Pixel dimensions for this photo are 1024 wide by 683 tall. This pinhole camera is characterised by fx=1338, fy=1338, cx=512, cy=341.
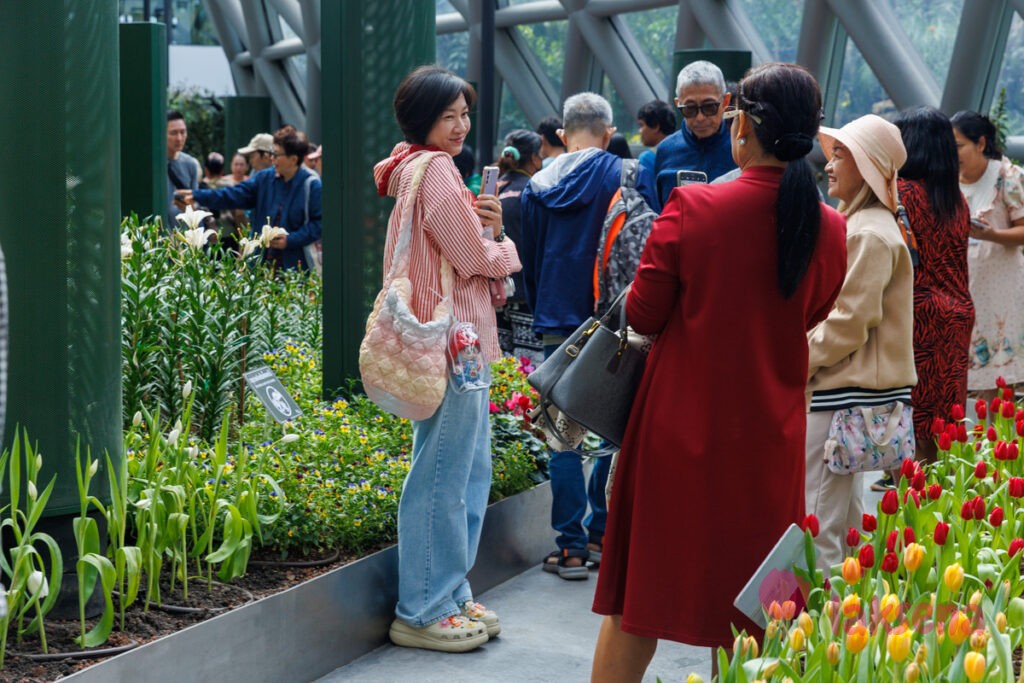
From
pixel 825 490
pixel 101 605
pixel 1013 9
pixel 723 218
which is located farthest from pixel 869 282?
pixel 1013 9

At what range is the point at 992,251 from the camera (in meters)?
7.35

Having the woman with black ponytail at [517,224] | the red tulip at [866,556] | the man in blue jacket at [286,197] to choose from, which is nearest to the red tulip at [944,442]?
the red tulip at [866,556]

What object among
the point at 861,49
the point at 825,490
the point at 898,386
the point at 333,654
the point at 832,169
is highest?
the point at 861,49

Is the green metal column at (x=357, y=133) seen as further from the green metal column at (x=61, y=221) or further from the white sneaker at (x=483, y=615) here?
the green metal column at (x=61, y=221)

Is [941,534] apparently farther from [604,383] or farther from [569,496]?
[569,496]

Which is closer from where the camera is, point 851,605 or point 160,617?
point 851,605

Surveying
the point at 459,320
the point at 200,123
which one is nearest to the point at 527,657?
the point at 459,320

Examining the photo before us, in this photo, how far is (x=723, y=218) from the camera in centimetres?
325

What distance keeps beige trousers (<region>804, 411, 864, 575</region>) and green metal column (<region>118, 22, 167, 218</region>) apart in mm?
5092

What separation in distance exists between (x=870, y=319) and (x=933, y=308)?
4.63 ft

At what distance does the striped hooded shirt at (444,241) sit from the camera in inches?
172

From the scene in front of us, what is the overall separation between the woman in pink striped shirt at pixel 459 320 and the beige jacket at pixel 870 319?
43.2 inches

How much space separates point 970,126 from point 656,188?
1875mm

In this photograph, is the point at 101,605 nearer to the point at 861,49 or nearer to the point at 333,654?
the point at 333,654
